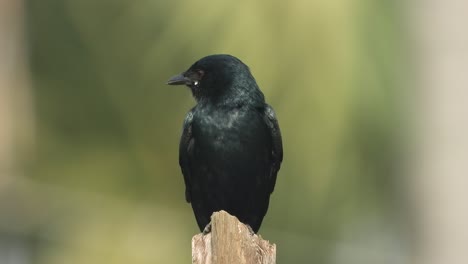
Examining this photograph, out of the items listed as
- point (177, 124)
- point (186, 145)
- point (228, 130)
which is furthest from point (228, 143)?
point (177, 124)

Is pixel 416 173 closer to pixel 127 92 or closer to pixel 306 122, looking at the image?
pixel 306 122

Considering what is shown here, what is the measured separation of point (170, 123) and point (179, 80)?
1.17m

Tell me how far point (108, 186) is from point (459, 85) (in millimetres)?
2543

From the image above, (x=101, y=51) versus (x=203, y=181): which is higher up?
(x=101, y=51)

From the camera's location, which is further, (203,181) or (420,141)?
(420,141)

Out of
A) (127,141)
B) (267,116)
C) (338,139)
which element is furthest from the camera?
(127,141)

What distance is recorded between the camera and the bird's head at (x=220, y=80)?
973 centimetres

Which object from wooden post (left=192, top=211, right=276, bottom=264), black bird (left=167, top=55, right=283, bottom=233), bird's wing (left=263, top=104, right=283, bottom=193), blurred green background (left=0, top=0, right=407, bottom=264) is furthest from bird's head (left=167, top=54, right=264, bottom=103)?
wooden post (left=192, top=211, right=276, bottom=264)

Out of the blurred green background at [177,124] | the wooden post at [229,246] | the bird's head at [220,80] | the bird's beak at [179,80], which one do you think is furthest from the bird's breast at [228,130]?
the wooden post at [229,246]

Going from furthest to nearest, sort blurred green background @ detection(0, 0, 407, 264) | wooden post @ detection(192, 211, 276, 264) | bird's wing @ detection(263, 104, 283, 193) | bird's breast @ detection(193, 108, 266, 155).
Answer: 1. blurred green background @ detection(0, 0, 407, 264)
2. bird's wing @ detection(263, 104, 283, 193)
3. bird's breast @ detection(193, 108, 266, 155)
4. wooden post @ detection(192, 211, 276, 264)

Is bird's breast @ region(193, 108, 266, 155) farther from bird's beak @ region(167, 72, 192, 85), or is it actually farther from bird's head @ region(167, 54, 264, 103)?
bird's beak @ region(167, 72, 192, 85)

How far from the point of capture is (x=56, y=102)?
→ 11547 mm

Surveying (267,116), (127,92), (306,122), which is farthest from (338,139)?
(127,92)

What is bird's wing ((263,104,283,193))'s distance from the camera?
9711 mm
